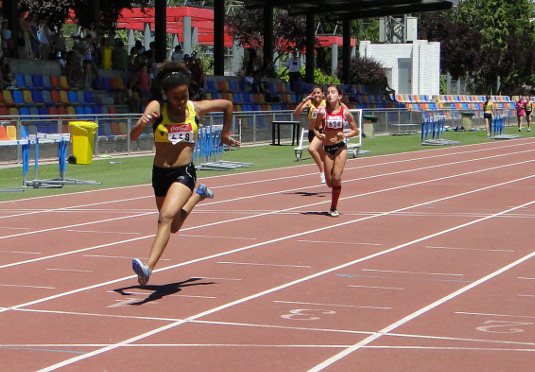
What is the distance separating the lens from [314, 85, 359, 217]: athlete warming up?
15.8m

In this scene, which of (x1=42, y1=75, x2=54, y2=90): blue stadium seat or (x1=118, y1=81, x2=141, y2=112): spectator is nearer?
(x1=42, y1=75, x2=54, y2=90): blue stadium seat

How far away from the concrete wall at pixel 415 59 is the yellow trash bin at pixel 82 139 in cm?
5647

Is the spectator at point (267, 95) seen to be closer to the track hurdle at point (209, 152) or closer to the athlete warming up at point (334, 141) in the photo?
the track hurdle at point (209, 152)

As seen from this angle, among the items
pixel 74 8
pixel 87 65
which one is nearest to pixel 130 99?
pixel 87 65

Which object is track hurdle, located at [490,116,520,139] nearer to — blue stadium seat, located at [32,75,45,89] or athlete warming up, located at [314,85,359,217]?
blue stadium seat, located at [32,75,45,89]

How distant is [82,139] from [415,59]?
57468mm

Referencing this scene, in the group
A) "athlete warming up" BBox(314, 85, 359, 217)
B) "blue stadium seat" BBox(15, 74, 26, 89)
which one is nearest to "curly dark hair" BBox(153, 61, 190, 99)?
"athlete warming up" BBox(314, 85, 359, 217)

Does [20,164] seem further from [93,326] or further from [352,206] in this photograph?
[93,326]

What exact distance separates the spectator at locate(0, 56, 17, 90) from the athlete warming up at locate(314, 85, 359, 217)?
14334 mm

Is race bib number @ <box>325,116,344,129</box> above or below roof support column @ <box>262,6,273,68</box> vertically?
below

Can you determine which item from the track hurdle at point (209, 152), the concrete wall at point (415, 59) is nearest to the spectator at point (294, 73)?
the track hurdle at point (209, 152)

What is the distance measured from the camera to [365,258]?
11586 millimetres

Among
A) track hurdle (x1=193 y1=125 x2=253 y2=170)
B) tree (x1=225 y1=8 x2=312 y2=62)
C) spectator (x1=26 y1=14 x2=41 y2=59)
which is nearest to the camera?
track hurdle (x1=193 y1=125 x2=253 y2=170)

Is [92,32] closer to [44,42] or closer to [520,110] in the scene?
[44,42]
